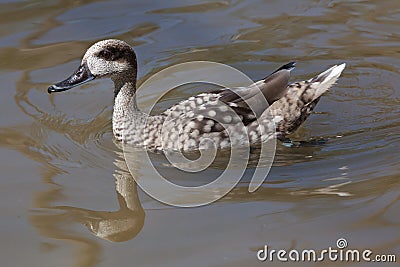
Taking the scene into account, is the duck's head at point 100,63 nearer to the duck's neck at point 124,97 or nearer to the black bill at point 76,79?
the black bill at point 76,79

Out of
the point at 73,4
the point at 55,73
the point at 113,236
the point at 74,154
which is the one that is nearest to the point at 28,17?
the point at 73,4

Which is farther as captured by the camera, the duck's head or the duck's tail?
the duck's tail

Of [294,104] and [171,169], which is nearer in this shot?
[171,169]

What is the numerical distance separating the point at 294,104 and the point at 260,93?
32 centimetres

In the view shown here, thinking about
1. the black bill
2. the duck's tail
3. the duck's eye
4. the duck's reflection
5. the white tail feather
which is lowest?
the duck's reflection

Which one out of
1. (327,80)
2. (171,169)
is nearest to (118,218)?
(171,169)

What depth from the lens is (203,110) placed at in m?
6.78

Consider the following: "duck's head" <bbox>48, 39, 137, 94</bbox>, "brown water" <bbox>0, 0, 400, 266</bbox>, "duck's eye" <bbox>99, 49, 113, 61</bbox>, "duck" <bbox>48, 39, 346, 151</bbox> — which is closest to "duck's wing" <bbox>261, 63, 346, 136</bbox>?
"duck" <bbox>48, 39, 346, 151</bbox>

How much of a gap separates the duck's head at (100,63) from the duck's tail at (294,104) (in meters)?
1.26

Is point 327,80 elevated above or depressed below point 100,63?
below

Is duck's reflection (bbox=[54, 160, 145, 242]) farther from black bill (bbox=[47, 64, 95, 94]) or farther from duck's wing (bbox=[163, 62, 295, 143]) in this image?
black bill (bbox=[47, 64, 95, 94])

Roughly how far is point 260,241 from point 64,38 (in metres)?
4.40

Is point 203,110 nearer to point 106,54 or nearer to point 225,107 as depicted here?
point 225,107

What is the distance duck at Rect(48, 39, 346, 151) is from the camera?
6.75m
